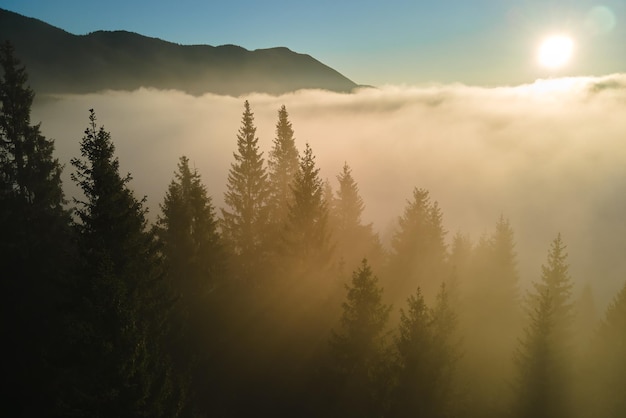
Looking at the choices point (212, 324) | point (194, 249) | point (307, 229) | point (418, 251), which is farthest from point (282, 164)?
point (212, 324)

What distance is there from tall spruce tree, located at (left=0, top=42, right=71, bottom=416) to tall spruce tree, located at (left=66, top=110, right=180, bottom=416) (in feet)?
19.8

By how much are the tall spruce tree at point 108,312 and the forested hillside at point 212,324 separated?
2.2 inches

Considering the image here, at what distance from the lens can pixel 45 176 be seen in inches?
1008

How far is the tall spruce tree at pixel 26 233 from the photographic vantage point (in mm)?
17406

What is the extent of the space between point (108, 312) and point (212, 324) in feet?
A: 47.7

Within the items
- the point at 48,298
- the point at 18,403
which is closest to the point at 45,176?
the point at 48,298

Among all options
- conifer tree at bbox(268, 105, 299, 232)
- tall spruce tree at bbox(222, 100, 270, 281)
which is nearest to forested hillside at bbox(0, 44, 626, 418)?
tall spruce tree at bbox(222, 100, 270, 281)

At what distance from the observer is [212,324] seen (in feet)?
84.0

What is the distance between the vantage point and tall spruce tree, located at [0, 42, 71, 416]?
1741 cm

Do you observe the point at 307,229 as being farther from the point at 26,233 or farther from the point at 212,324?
the point at 26,233

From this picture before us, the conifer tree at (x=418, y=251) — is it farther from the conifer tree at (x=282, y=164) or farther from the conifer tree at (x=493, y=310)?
the conifer tree at (x=282, y=164)

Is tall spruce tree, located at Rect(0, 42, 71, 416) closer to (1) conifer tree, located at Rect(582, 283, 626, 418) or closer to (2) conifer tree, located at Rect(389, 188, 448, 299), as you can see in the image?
(2) conifer tree, located at Rect(389, 188, 448, 299)

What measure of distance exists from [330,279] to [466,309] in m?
20.6

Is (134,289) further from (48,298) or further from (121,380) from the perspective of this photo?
(48,298)
